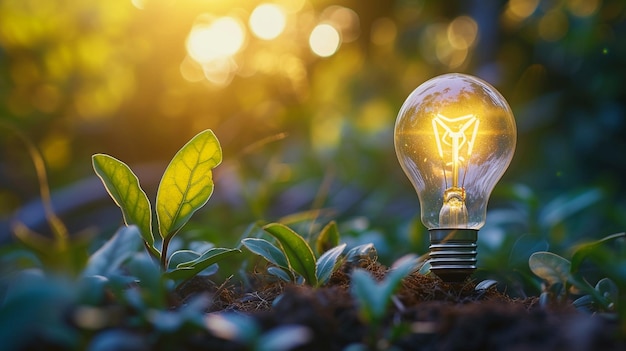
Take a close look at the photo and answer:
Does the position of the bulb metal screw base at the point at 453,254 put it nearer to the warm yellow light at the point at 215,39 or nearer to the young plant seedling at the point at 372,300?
the young plant seedling at the point at 372,300

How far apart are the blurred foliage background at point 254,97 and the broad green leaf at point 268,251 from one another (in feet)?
6.02

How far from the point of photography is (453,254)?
1.08 m

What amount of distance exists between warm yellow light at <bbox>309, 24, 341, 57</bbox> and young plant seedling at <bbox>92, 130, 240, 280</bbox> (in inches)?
127

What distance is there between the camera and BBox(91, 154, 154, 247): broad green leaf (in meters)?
0.97

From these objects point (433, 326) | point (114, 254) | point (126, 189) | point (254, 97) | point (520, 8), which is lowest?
point (433, 326)

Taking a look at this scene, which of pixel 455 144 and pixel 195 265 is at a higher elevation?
pixel 455 144

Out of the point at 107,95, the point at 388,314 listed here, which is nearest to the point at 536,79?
the point at 107,95

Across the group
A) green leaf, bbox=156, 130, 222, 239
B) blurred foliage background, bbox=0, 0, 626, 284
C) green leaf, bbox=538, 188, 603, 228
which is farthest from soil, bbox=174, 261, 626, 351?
blurred foliage background, bbox=0, 0, 626, 284

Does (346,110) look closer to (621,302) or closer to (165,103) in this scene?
(165,103)

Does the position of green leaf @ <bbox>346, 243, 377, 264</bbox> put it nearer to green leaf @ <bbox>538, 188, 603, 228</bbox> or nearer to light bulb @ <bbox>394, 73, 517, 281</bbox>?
light bulb @ <bbox>394, 73, 517, 281</bbox>

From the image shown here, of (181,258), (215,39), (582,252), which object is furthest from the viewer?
(215,39)

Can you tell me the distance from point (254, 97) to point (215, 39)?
1.18 feet

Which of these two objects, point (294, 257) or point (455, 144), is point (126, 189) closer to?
point (294, 257)

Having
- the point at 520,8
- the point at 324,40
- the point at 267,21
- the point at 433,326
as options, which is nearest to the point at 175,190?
the point at 433,326
